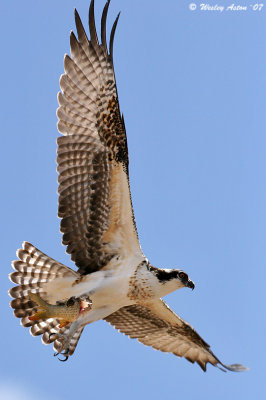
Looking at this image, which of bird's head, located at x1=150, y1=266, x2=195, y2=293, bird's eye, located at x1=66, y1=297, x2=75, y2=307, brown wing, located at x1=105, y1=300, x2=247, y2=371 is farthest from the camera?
brown wing, located at x1=105, y1=300, x2=247, y2=371

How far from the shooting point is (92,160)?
409 inches

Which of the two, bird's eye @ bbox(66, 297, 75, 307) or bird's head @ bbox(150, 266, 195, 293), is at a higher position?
bird's head @ bbox(150, 266, 195, 293)

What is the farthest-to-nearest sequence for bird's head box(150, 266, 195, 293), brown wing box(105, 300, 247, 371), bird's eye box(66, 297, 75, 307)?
1. brown wing box(105, 300, 247, 371)
2. bird's head box(150, 266, 195, 293)
3. bird's eye box(66, 297, 75, 307)

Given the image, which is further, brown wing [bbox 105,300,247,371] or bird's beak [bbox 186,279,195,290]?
brown wing [bbox 105,300,247,371]

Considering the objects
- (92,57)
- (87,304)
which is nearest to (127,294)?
(87,304)

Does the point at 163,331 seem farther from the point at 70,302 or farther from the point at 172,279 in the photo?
the point at 70,302

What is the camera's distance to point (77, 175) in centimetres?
1039

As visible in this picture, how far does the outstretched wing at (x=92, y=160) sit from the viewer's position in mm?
10352

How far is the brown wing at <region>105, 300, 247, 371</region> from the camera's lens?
11555mm

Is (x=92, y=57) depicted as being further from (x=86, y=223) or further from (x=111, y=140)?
(x=86, y=223)

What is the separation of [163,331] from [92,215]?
222cm

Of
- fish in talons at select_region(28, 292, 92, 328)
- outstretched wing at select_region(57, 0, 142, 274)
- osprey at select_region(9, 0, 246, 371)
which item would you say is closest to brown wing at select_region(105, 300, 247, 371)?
osprey at select_region(9, 0, 246, 371)

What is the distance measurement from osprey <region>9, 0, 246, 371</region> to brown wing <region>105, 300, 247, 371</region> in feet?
2.69

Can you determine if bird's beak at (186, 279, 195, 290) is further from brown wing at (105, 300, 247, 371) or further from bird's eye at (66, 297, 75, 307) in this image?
bird's eye at (66, 297, 75, 307)
